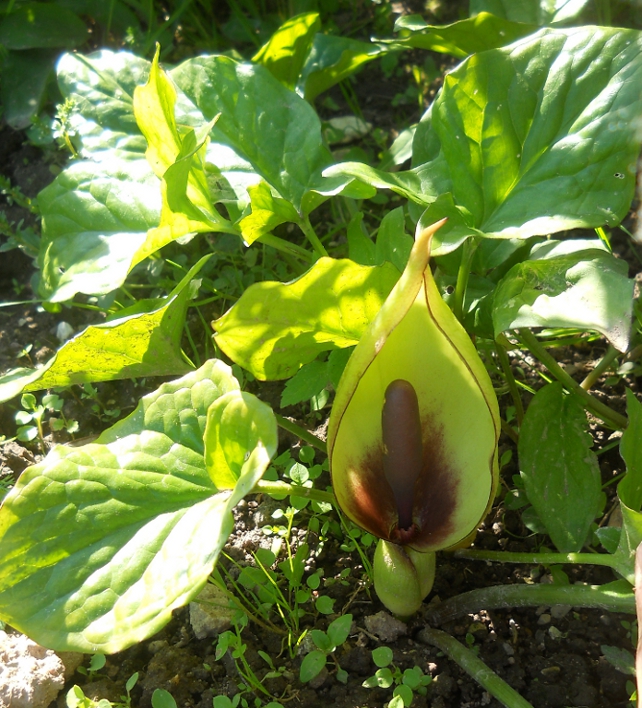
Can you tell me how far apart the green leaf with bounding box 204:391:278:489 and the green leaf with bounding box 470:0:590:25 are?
0.96 meters

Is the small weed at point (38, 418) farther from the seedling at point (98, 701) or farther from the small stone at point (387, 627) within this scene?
the small stone at point (387, 627)

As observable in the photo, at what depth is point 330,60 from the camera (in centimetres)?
147

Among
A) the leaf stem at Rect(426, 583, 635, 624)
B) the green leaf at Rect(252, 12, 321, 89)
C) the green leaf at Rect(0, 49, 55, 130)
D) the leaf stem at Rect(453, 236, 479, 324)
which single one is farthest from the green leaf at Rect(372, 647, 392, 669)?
the green leaf at Rect(0, 49, 55, 130)

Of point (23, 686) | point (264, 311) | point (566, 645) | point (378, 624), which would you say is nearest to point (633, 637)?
point (566, 645)

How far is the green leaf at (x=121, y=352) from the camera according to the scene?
0.93 m

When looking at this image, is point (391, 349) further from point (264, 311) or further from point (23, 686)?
point (23, 686)

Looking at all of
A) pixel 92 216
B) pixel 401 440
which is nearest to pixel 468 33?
pixel 92 216

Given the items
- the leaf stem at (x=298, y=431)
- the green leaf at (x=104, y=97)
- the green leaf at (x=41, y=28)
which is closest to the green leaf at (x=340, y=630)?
the leaf stem at (x=298, y=431)

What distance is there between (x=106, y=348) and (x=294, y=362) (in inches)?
10.0

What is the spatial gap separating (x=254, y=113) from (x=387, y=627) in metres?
0.81

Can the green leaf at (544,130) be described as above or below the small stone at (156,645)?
above

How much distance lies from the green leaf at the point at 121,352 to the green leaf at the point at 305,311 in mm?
143

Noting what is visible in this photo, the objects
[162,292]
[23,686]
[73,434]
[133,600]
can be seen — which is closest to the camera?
[133,600]

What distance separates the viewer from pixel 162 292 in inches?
58.8
